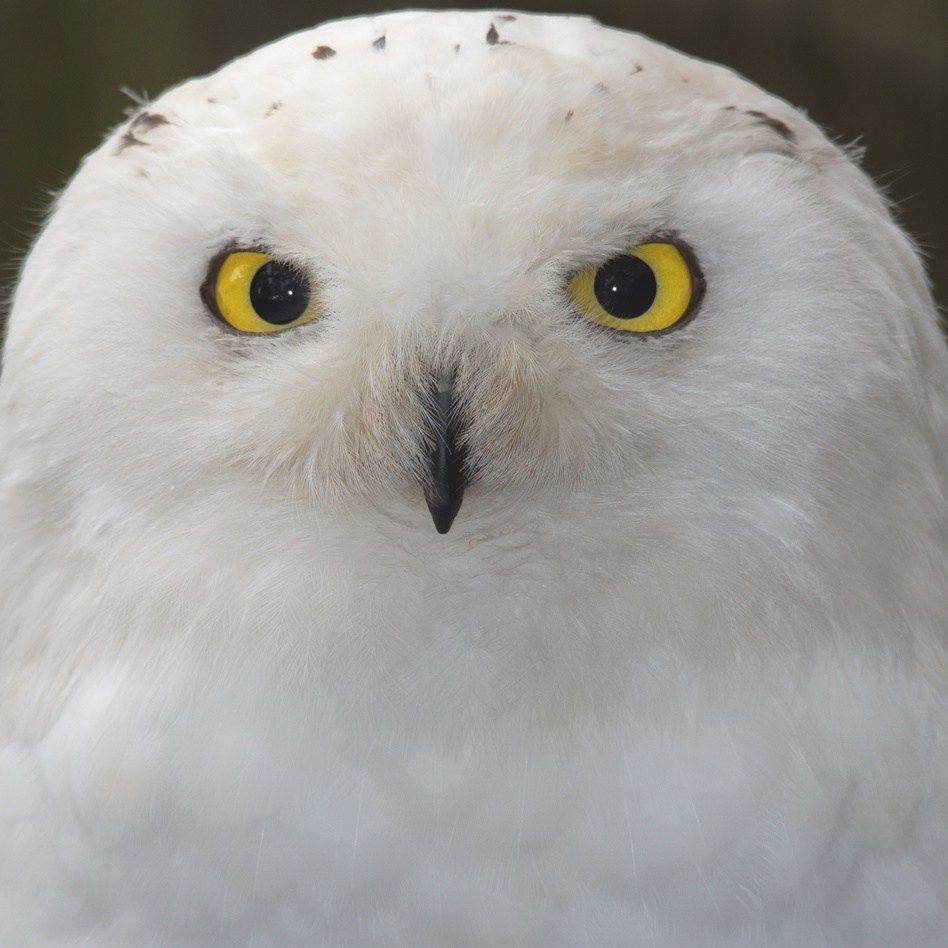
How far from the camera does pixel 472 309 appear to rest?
84cm

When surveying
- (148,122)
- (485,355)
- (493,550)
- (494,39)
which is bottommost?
(493,550)

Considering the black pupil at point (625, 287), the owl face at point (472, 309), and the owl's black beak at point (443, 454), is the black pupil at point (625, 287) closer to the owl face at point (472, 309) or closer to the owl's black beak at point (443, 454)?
the owl face at point (472, 309)

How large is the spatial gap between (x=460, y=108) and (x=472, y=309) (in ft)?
0.49

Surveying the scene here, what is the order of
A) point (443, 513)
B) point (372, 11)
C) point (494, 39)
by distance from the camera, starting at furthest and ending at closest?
1. point (372, 11)
2. point (494, 39)
3. point (443, 513)

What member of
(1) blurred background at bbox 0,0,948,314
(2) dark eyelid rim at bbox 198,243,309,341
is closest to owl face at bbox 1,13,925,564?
(2) dark eyelid rim at bbox 198,243,309,341

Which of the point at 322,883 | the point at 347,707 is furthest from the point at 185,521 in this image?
the point at 322,883

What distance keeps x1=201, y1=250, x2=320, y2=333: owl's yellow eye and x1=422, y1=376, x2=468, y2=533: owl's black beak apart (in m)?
0.11

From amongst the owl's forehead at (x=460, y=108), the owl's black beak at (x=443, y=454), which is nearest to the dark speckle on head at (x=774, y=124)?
the owl's forehead at (x=460, y=108)

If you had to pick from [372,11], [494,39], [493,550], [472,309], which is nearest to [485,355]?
[472,309]

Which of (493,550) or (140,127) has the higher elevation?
(140,127)

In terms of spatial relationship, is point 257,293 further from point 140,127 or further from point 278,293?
point 140,127

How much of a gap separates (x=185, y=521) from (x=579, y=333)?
1.06ft

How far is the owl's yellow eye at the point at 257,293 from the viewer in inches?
34.2

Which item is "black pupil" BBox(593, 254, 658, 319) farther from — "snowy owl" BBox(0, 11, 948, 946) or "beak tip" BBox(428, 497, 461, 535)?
"beak tip" BBox(428, 497, 461, 535)
